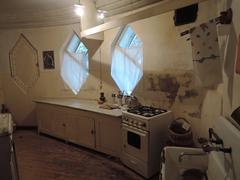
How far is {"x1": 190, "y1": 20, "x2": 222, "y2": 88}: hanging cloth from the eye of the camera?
6.11 ft

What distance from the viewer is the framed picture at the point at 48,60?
484 centimetres

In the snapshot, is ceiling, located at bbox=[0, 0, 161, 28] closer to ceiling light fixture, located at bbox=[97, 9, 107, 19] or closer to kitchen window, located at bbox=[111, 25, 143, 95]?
ceiling light fixture, located at bbox=[97, 9, 107, 19]

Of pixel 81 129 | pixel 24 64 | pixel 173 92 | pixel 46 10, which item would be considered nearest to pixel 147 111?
pixel 173 92

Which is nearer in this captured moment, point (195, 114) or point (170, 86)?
point (195, 114)

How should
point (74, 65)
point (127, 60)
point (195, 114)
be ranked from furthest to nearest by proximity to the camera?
point (74, 65)
point (127, 60)
point (195, 114)

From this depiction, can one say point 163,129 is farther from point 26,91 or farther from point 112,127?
point 26,91

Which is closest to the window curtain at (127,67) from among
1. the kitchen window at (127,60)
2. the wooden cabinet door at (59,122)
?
the kitchen window at (127,60)

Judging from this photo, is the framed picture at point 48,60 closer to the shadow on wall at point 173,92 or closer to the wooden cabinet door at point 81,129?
the wooden cabinet door at point 81,129

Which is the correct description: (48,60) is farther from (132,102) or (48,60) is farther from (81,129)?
(132,102)

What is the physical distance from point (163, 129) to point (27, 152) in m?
2.54

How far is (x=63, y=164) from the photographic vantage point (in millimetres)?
3289

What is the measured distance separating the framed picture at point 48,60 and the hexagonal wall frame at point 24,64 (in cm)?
21

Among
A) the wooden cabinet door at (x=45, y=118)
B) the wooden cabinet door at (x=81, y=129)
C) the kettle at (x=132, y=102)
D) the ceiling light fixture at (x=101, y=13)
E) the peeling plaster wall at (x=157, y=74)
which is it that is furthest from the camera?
the wooden cabinet door at (x=45, y=118)

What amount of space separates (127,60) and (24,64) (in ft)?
Result: 8.85
